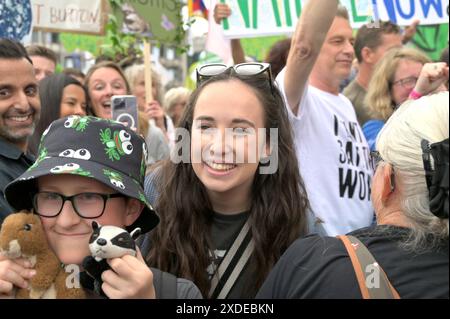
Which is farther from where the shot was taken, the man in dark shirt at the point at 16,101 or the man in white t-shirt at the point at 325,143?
the man in dark shirt at the point at 16,101

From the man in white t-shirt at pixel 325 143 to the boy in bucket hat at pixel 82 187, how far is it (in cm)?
121

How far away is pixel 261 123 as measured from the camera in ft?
8.74

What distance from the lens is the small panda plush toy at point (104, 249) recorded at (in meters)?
1.82

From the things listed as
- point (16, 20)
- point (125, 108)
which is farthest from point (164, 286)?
point (16, 20)

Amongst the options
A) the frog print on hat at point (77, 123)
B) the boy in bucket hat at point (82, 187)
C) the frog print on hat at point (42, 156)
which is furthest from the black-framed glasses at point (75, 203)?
the frog print on hat at point (77, 123)

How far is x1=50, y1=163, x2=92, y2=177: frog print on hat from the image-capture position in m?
2.03

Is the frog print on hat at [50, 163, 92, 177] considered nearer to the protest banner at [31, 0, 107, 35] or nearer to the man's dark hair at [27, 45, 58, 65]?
the protest banner at [31, 0, 107, 35]

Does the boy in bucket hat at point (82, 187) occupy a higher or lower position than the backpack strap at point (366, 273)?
higher

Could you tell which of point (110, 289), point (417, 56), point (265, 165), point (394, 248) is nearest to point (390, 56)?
point (417, 56)

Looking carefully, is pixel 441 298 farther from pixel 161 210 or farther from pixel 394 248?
pixel 161 210

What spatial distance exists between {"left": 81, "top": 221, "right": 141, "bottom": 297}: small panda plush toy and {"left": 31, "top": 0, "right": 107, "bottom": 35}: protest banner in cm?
366

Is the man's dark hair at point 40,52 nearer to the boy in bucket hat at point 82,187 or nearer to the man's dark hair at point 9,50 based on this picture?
the man's dark hair at point 9,50

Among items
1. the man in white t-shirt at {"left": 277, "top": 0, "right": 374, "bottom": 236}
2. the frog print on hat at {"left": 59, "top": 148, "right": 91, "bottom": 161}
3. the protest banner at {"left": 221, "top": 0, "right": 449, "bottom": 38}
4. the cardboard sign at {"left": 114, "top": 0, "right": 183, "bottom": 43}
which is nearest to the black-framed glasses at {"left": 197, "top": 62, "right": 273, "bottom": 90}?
the man in white t-shirt at {"left": 277, "top": 0, "right": 374, "bottom": 236}

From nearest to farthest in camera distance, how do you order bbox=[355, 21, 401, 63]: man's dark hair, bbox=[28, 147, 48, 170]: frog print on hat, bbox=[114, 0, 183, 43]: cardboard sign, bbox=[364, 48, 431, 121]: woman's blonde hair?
bbox=[28, 147, 48, 170]: frog print on hat
bbox=[364, 48, 431, 121]: woman's blonde hair
bbox=[114, 0, 183, 43]: cardboard sign
bbox=[355, 21, 401, 63]: man's dark hair
